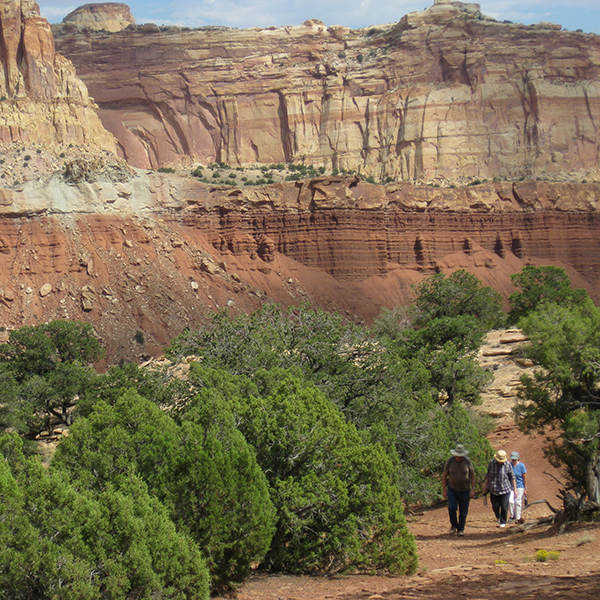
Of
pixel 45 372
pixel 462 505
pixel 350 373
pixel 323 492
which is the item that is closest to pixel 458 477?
pixel 462 505

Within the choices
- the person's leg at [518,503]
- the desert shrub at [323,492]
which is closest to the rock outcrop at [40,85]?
the desert shrub at [323,492]

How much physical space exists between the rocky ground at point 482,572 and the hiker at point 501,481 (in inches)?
18.5

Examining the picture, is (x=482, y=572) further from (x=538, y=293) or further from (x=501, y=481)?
(x=538, y=293)

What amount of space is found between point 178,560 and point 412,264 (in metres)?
68.4

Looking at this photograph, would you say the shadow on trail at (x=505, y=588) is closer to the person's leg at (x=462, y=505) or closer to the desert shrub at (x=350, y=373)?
the person's leg at (x=462, y=505)

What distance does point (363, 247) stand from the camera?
75.9 m

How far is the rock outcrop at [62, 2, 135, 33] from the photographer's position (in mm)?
123250

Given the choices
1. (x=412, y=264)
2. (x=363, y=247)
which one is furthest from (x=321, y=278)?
(x=412, y=264)

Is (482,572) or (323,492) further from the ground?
(323,492)

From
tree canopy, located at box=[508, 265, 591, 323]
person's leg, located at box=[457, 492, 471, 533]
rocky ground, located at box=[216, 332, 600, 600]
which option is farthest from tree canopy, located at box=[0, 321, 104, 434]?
tree canopy, located at box=[508, 265, 591, 323]

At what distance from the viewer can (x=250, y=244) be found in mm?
72250

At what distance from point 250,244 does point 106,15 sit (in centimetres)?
6748

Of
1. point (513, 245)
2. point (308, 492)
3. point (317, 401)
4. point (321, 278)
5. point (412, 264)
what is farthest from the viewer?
point (513, 245)

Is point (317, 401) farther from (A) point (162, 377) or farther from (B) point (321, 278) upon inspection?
(B) point (321, 278)
